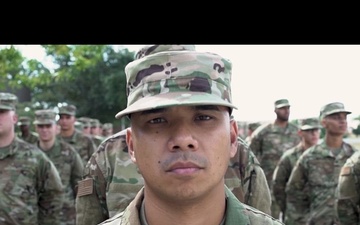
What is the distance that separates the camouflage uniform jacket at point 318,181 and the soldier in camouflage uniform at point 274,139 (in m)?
3.11

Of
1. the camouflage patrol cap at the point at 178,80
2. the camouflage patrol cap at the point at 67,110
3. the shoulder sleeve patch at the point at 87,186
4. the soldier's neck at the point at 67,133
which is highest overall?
the camouflage patrol cap at the point at 67,110

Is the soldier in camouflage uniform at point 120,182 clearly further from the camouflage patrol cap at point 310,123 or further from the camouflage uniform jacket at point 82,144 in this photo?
the camouflage uniform jacket at point 82,144

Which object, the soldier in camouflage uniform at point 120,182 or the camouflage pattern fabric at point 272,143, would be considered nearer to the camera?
the soldier in camouflage uniform at point 120,182

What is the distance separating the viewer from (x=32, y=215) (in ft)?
19.9

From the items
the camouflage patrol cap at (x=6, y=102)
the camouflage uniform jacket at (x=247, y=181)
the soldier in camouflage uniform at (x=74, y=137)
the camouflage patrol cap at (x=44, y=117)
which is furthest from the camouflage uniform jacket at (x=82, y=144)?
the camouflage uniform jacket at (x=247, y=181)

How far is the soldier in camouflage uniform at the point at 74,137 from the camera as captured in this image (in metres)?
11.0

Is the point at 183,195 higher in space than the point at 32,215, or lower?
higher

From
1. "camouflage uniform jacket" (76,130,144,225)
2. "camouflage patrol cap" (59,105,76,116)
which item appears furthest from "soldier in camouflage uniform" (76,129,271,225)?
"camouflage patrol cap" (59,105,76,116)

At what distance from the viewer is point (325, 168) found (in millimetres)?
7648
